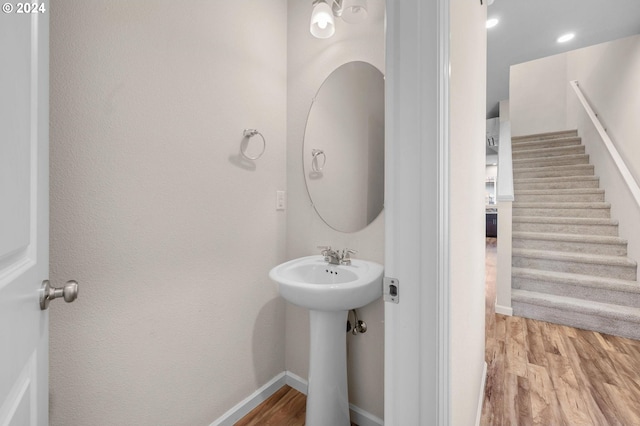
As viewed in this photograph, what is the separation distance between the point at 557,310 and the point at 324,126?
9.40 ft

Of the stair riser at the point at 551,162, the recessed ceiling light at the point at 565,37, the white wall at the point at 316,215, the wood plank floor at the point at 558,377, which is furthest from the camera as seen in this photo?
the stair riser at the point at 551,162

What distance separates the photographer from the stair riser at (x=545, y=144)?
14.6 feet

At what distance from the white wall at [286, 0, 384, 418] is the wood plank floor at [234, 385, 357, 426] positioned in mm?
129

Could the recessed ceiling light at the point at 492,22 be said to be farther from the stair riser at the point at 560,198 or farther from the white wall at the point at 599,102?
the stair riser at the point at 560,198

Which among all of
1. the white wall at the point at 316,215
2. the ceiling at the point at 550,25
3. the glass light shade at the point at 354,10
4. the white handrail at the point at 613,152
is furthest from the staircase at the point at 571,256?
the glass light shade at the point at 354,10

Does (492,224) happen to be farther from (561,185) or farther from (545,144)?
(561,185)

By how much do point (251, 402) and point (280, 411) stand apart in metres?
0.17

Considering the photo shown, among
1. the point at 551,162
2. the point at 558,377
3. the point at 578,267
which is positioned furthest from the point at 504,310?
the point at 551,162


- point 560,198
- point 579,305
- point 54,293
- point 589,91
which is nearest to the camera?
point 54,293

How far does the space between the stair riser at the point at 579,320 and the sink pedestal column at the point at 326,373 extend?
243cm

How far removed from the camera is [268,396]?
1606 mm

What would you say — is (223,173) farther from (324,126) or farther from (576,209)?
(576,209)

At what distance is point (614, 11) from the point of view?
2.36 m

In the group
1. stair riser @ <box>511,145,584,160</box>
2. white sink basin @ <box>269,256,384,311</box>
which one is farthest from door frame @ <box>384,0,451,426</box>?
stair riser @ <box>511,145,584,160</box>
